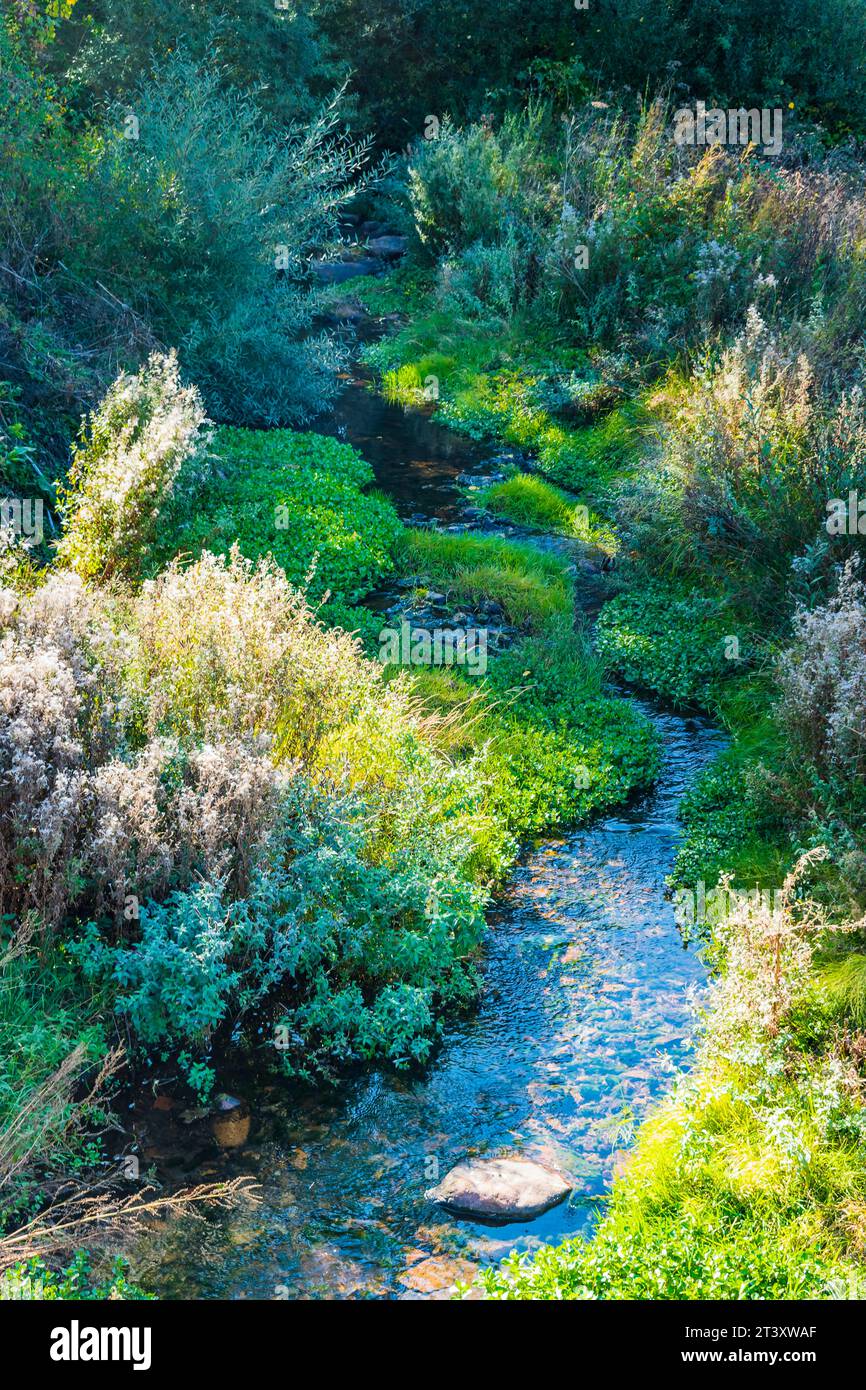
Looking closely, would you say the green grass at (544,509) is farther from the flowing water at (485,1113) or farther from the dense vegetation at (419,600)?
the flowing water at (485,1113)

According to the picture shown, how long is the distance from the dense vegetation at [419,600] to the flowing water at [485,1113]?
0.66 feet

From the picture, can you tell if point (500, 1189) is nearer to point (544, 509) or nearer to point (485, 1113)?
point (485, 1113)

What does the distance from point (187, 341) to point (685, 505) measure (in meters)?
5.37

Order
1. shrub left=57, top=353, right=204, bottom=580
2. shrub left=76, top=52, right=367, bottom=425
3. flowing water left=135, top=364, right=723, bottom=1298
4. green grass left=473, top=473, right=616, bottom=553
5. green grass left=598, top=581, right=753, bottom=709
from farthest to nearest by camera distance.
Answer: shrub left=76, top=52, right=367, bottom=425
green grass left=473, top=473, right=616, bottom=553
green grass left=598, top=581, right=753, bottom=709
shrub left=57, top=353, right=204, bottom=580
flowing water left=135, top=364, right=723, bottom=1298

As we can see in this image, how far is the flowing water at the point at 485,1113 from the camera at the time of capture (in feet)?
13.3

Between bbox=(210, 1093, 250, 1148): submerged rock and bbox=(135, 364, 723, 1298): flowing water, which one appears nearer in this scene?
bbox=(135, 364, 723, 1298): flowing water

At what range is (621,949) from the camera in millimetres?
5816

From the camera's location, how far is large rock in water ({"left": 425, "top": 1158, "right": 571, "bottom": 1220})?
429 centimetres

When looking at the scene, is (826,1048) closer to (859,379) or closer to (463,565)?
(463,565)

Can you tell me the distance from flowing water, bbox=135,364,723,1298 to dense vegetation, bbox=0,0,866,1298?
0.66ft

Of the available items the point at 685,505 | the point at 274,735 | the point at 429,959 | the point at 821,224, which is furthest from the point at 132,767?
the point at 821,224

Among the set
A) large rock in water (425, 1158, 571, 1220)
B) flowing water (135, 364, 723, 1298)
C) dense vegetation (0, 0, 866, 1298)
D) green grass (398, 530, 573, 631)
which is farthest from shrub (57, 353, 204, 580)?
large rock in water (425, 1158, 571, 1220)

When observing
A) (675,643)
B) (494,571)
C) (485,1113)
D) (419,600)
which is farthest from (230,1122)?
(494,571)

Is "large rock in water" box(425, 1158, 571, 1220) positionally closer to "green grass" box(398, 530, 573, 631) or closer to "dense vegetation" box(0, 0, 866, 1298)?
"dense vegetation" box(0, 0, 866, 1298)
